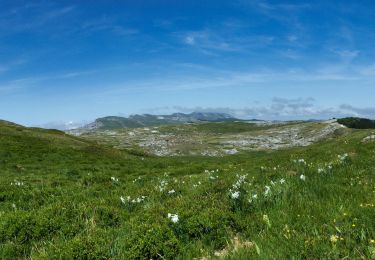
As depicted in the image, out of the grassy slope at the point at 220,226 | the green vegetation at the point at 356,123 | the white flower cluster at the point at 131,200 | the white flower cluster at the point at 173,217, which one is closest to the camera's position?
the grassy slope at the point at 220,226

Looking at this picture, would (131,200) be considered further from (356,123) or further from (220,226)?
(356,123)

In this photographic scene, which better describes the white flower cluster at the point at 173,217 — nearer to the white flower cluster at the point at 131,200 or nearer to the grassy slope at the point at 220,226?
the grassy slope at the point at 220,226

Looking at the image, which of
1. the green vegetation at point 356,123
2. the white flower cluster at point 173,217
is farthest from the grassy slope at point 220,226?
the green vegetation at point 356,123

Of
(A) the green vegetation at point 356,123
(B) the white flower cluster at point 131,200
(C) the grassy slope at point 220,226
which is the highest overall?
(A) the green vegetation at point 356,123

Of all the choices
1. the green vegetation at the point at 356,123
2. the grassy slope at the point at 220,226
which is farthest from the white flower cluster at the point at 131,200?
the green vegetation at the point at 356,123

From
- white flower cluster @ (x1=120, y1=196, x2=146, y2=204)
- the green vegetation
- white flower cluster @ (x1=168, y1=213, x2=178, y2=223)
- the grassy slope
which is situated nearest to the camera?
the grassy slope

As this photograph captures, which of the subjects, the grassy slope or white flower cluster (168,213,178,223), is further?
white flower cluster (168,213,178,223)

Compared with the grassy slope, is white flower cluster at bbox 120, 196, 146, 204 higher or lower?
lower

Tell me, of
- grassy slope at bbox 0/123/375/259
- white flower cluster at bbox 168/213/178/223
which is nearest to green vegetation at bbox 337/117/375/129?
grassy slope at bbox 0/123/375/259

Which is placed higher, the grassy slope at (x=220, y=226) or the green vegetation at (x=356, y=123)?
the green vegetation at (x=356, y=123)

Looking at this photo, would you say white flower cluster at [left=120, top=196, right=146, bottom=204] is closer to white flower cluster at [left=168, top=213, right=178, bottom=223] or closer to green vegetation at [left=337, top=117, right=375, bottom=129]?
white flower cluster at [left=168, top=213, right=178, bottom=223]

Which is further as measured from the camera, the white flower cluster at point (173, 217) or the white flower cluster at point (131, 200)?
the white flower cluster at point (131, 200)

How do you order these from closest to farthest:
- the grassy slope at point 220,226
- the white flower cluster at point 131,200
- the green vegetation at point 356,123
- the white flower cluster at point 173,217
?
1. the grassy slope at point 220,226
2. the white flower cluster at point 173,217
3. the white flower cluster at point 131,200
4. the green vegetation at point 356,123

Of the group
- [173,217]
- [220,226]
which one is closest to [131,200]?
[173,217]
